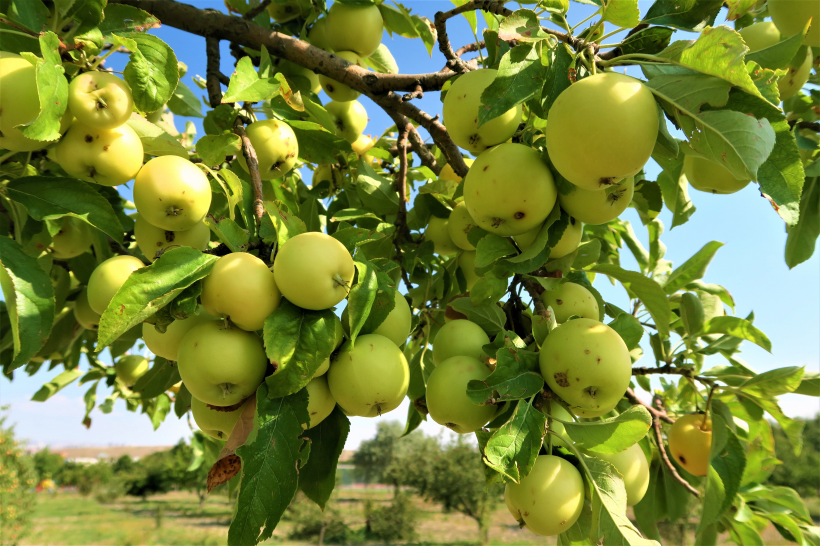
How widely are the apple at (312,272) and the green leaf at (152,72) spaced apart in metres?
0.60

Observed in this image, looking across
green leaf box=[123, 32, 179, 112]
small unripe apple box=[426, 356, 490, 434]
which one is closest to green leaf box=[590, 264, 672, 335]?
small unripe apple box=[426, 356, 490, 434]

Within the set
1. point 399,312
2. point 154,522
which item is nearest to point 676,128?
point 399,312

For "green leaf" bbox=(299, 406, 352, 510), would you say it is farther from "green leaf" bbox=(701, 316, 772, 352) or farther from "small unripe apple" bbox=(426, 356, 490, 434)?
"green leaf" bbox=(701, 316, 772, 352)

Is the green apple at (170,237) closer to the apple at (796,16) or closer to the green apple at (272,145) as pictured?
the green apple at (272,145)

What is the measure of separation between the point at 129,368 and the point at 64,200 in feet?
6.93

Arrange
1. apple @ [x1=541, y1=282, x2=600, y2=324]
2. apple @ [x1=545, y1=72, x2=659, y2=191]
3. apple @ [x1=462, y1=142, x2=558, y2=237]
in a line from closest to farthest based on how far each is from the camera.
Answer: apple @ [x1=545, y1=72, x2=659, y2=191] < apple @ [x1=462, y1=142, x2=558, y2=237] < apple @ [x1=541, y1=282, x2=600, y2=324]

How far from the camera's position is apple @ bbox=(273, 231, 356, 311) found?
972 mm

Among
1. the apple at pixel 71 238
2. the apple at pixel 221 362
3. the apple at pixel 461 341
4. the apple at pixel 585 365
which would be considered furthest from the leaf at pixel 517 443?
the apple at pixel 71 238

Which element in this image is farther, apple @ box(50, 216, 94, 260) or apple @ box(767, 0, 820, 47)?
apple @ box(50, 216, 94, 260)

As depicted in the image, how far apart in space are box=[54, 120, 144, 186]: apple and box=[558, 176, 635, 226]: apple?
1152mm

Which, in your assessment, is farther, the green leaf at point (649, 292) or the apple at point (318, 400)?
the green leaf at point (649, 292)

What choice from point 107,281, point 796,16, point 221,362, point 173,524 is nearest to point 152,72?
point 107,281

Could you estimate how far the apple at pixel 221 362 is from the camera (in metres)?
0.98

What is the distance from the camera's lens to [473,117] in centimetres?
122
